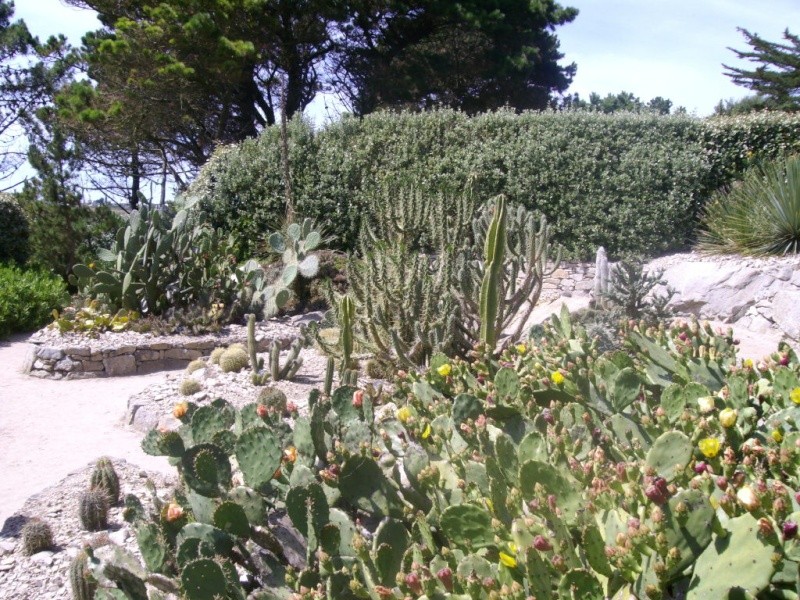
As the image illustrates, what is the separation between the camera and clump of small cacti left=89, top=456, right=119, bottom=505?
3.64 meters

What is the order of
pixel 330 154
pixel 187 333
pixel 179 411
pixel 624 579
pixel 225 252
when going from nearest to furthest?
pixel 624 579
pixel 179 411
pixel 187 333
pixel 225 252
pixel 330 154

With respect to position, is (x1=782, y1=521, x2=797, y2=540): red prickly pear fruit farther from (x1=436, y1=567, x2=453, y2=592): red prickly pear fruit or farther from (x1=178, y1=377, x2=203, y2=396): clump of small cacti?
(x1=178, y1=377, x2=203, y2=396): clump of small cacti

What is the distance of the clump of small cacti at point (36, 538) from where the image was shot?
10.6 ft

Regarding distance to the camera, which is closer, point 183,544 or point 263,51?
point 183,544

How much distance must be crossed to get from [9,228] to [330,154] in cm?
668

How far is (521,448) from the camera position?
197cm

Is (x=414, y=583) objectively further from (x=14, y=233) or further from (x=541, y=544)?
(x=14, y=233)

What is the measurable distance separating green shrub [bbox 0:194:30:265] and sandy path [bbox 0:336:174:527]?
243 inches

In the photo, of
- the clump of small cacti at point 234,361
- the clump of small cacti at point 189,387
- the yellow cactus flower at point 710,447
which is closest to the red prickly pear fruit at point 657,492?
the yellow cactus flower at point 710,447

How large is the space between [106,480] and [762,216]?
8088 millimetres

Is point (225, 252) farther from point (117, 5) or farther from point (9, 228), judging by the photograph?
point (117, 5)

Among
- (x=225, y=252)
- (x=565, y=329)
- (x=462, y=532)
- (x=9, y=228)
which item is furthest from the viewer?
(x=9, y=228)

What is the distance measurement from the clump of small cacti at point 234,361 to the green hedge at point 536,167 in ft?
12.8

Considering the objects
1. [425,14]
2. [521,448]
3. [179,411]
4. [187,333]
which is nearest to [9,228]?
[187,333]
